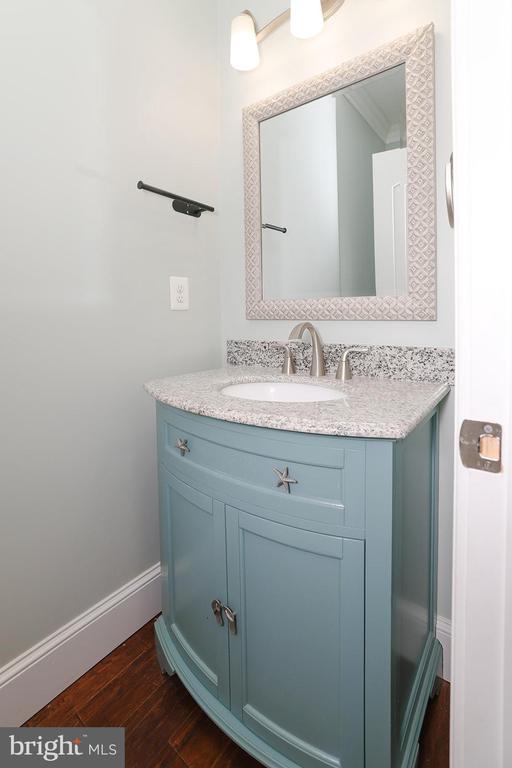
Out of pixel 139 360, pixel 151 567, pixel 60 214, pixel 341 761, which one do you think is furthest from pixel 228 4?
pixel 341 761

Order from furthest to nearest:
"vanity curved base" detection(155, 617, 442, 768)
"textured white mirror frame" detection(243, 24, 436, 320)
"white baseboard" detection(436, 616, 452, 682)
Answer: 1. "white baseboard" detection(436, 616, 452, 682)
2. "textured white mirror frame" detection(243, 24, 436, 320)
3. "vanity curved base" detection(155, 617, 442, 768)

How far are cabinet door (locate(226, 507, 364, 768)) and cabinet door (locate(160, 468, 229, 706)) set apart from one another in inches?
1.7

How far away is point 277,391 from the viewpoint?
4.35 ft

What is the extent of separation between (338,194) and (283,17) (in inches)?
23.7

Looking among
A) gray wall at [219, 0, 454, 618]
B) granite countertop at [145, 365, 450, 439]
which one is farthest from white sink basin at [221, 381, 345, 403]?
gray wall at [219, 0, 454, 618]

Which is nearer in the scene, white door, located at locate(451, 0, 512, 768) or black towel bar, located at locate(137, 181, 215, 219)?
white door, located at locate(451, 0, 512, 768)

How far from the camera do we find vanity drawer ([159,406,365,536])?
2.45 feet

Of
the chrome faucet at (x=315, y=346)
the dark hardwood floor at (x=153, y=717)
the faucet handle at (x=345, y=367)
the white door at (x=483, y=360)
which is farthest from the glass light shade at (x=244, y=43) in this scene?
the dark hardwood floor at (x=153, y=717)

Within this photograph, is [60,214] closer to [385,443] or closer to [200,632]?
[385,443]

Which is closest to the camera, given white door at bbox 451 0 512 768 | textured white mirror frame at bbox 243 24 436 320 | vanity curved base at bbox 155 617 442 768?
white door at bbox 451 0 512 768

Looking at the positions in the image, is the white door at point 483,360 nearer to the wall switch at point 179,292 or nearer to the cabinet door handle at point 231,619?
the cabinet door handle at point 231,619

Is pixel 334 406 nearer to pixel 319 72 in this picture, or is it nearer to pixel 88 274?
pixel 88 274

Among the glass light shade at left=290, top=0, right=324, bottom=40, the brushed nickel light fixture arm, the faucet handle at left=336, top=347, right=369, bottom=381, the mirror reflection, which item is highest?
the brushed nickel light fixture arm

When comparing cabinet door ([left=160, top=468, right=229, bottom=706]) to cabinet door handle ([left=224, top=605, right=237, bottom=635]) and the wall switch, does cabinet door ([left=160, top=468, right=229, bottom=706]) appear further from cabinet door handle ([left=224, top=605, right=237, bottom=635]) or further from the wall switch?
the wall switch
